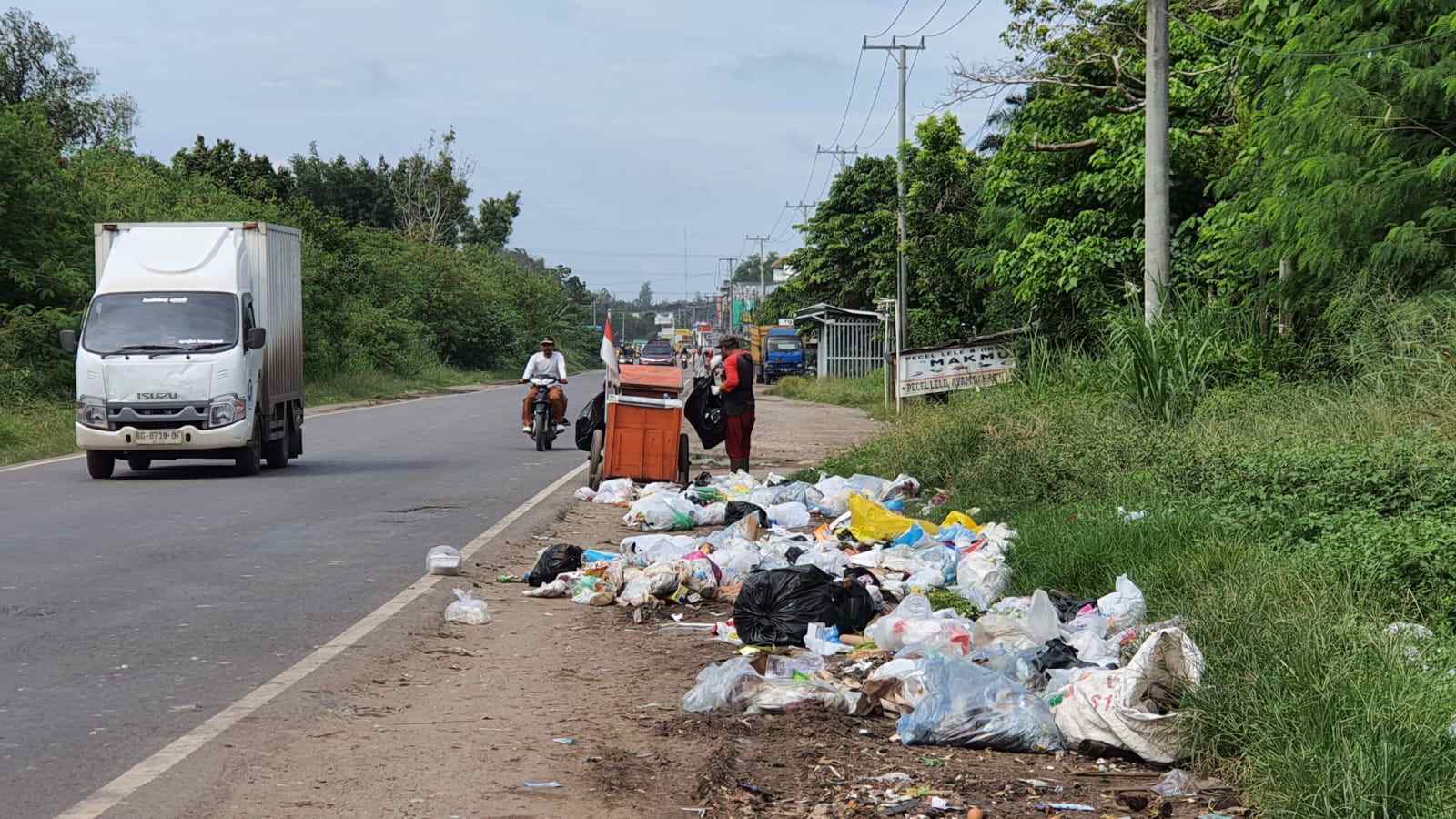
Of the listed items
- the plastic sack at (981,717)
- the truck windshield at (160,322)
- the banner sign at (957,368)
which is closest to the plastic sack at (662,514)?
the truck windshield at (160,322)

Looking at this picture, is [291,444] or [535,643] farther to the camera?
[291,444]

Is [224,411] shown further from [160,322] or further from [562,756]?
[562,756]

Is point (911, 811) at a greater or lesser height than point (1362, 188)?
lesser

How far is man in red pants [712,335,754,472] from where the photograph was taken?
17453 millimetres

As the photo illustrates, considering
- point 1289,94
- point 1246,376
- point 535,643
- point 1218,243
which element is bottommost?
point 535,643

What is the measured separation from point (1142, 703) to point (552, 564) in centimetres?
540

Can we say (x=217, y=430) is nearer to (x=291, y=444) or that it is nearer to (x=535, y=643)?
(x=291, y=444)

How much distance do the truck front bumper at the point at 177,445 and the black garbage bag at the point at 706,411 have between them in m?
5.37

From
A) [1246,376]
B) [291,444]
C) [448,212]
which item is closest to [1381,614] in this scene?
[1246,376]

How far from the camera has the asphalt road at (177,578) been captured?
20.9 ft

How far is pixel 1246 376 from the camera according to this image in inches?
635

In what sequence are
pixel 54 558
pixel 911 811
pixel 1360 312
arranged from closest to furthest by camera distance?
pixel 911 811 < pixel 54 558 < pixel 1360 312

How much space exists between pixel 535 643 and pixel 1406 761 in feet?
16.4

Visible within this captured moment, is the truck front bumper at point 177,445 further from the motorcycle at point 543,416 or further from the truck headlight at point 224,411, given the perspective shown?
the motorcycle at point 543,416
